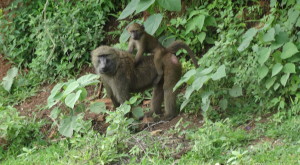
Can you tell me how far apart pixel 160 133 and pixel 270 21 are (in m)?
1.85

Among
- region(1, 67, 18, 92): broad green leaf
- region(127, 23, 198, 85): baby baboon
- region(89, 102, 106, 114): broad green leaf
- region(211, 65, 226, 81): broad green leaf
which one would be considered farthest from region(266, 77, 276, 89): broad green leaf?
region(1, 67, 18, 92): broad green leaf

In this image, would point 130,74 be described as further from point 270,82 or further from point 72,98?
point 270,82

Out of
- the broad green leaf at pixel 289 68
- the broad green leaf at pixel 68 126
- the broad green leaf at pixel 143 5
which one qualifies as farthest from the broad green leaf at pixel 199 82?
the broad green leaf at pixel 143 5

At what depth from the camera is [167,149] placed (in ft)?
19.8

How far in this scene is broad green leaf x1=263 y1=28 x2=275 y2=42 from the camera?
21.7 ft

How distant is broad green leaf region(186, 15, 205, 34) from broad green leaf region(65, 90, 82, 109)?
2.17 meters

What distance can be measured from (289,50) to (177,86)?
1335 millimetres

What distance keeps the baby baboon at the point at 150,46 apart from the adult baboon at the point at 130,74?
0.05 metres

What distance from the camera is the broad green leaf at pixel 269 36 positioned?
21.7 ft

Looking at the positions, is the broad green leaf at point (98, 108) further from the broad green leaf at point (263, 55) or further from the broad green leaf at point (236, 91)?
the broad green leaf at point (263, 55)

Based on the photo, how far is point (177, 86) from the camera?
6754 millimetres

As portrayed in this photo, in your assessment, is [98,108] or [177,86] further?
[98,108]

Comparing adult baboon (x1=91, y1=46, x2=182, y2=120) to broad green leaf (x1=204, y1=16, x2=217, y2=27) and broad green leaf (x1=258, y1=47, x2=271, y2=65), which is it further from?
broad green leaf (x1=258, y1=47, x2=271, y2=65)

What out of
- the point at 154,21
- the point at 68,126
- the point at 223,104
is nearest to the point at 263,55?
the point at 223,104
